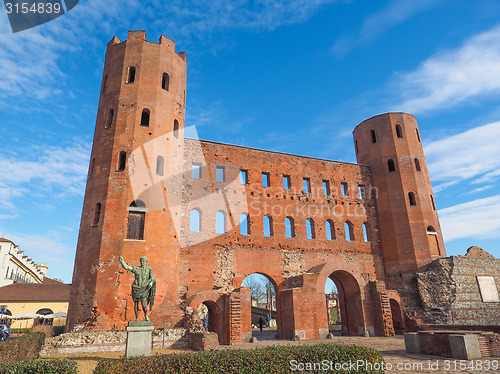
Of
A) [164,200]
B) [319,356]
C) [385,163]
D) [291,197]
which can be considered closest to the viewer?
[319,356]

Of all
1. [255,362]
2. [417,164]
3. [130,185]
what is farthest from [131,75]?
[417,164]

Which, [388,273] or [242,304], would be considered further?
[388,273]

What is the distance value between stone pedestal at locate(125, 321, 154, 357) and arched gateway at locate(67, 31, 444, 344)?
4.85 m

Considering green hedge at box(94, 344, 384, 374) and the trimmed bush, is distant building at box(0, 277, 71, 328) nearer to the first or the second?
the trimmed bush

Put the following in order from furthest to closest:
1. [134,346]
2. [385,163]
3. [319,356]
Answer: [385,163] < [134,346] < [319,356]

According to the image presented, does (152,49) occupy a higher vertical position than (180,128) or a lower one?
higher

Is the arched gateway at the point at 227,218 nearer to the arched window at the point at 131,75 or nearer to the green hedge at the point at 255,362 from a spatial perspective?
the arched window at the point at 131,75

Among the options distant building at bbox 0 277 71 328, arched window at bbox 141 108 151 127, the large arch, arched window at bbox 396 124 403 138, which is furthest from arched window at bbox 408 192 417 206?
distant building at bbox 0 277 71 328

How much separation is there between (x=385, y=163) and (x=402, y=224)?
5005mm

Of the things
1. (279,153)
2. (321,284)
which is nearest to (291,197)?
(279,153)

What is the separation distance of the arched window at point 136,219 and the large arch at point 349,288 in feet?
34.2

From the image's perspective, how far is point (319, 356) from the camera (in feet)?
25.2

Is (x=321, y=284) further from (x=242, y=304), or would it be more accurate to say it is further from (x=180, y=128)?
(x=180, y=128)

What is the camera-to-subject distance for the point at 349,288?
854 inches
